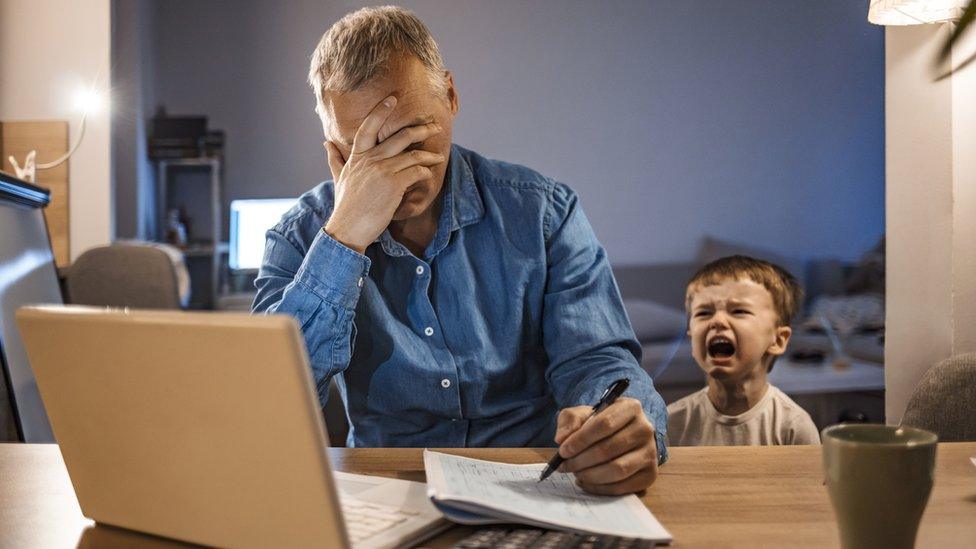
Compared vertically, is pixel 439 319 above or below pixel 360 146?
below

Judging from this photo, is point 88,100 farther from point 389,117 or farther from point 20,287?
point 389,117

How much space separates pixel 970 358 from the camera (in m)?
1.26

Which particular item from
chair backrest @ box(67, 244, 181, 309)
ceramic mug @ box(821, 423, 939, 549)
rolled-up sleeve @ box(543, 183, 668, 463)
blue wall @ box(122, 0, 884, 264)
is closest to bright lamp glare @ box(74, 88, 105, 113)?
chair backrest @ box(67, 244, 181, 309)

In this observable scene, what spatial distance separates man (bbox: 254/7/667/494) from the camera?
1.19m

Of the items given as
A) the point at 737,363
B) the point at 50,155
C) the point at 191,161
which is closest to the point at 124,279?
the point at 50,155

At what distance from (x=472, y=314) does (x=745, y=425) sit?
→ 0.84m

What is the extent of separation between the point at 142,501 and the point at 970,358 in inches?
45.4

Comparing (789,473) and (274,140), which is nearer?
(789,473)

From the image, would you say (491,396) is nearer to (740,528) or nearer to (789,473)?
(789,473)

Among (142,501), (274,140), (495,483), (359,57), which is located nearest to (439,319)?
(359,57)

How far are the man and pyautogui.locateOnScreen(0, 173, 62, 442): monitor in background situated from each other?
1046mm

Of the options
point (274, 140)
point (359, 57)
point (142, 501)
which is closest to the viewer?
Result: point (142, 501)

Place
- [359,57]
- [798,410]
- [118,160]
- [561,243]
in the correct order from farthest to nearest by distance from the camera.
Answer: [118,160] → [798,410] → [561,243] → [359,57]

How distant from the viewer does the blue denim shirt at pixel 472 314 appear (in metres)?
1.25
